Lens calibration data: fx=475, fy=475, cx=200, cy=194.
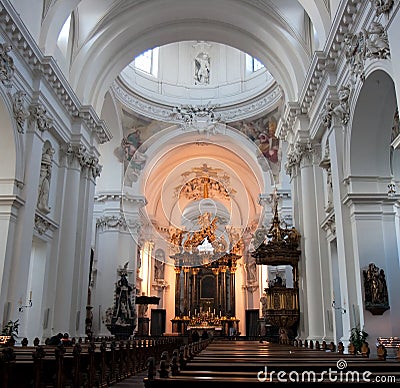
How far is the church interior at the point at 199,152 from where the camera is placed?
9.02m

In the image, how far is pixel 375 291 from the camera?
857 centimetres

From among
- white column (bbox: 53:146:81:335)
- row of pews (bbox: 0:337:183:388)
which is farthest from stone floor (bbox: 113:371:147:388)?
white column (bbox: 53:146:81:335)

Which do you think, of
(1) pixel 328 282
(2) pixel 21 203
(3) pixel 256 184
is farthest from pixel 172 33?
(3) pixel 256 184

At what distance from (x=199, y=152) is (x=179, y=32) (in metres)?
9.98

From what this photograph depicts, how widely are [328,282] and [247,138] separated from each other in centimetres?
1106

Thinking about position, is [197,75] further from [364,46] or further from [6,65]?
[364,46]

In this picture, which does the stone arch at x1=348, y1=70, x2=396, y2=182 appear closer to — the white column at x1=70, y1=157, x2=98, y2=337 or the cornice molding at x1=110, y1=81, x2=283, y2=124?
the white column at x1=70, y1=157, x2=98, y2=337

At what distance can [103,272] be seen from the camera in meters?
19.0

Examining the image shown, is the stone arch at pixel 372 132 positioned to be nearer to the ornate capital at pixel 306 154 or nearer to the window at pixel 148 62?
the ornate capital at pixel 306 154

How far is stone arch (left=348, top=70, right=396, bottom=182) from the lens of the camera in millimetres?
8719

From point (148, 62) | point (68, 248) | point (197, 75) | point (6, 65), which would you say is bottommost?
point (68, 248)

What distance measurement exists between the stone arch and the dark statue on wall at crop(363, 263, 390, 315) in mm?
1961

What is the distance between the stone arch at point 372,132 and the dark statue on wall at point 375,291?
1.96 m

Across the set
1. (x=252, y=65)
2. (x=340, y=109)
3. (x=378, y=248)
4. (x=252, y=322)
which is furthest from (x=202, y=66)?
(x=378, y=248)
